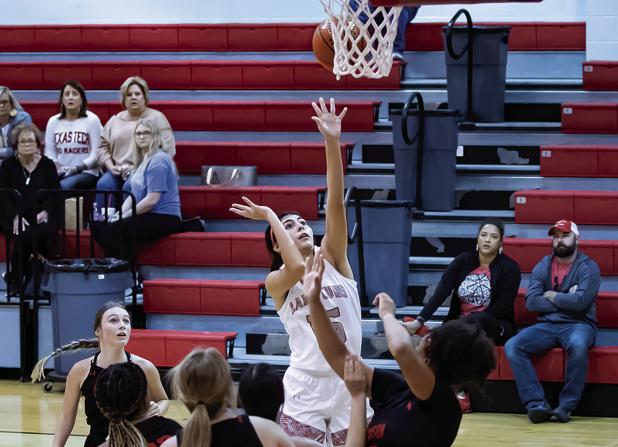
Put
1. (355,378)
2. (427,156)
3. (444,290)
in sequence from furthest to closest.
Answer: (427,156) → (444,290) → (355,378)

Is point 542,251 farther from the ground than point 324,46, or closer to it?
closer to it

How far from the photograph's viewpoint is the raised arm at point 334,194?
13.6 ft

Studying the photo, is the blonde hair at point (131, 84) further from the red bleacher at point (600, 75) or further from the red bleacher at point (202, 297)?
the red bleacher at point (600, 75)

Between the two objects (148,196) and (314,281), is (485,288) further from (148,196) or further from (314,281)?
(314,281)

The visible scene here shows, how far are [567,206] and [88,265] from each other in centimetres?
339

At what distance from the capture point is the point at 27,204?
8.20m

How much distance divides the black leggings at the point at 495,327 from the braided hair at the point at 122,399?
344cm

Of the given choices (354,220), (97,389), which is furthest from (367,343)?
(97,389)

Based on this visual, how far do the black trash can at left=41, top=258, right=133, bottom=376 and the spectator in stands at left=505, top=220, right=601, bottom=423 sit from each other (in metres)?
2.66

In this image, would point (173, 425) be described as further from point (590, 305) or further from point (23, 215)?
point (23, 215)

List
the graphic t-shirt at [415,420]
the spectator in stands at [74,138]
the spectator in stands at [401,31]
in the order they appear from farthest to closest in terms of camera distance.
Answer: the spectator in stands at [401,31], the spectator in stands at [74,138], the graphic t-shirt at [415,420]

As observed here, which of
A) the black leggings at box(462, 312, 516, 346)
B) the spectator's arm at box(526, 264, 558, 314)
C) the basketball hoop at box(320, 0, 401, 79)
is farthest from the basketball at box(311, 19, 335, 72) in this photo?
the spectator's arm at box(526, 264, 558, 314)

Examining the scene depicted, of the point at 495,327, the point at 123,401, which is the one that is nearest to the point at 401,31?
the point at 495,327

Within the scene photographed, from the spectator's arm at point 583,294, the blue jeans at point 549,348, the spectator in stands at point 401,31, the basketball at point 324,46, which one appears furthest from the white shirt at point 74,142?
the spectator's arm at point 583,294
